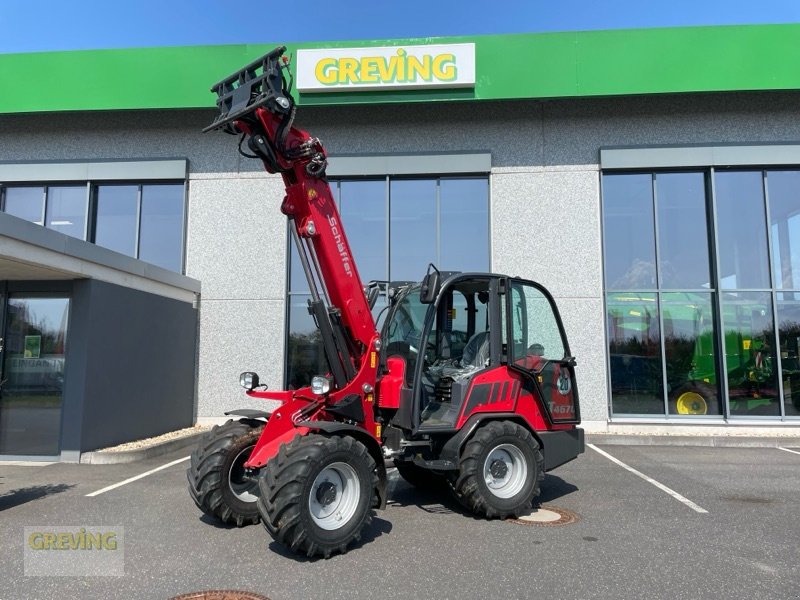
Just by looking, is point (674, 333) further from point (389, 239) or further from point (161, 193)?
point (161, 193)

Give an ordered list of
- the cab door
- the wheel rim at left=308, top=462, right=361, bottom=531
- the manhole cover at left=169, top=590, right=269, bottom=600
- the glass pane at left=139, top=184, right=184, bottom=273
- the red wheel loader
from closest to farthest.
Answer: the manhole cover at left=169, top=590, right=269, bottom=600
the wheel rim at left=308, top=462, right=361, bottom=531
the red wheel loader
the cab door
the glass pane at left=139, top=184, right=184, bottom=273

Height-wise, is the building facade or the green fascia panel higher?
the green fascia panel

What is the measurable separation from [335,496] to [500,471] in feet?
6.33

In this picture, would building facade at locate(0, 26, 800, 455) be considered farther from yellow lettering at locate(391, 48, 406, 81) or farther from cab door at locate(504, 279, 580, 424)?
cab door at locate(504, 279, 580, 424)

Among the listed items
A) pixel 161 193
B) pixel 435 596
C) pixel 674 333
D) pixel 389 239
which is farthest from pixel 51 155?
pixel 674 333

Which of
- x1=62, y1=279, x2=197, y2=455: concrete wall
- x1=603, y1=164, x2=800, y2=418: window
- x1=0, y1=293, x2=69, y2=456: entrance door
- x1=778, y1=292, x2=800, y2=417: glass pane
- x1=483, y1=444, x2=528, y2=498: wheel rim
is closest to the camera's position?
x1=483, y1=444, x2=528, y2=498: wheel rim

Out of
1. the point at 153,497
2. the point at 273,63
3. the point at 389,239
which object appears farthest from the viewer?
the point at 389,239

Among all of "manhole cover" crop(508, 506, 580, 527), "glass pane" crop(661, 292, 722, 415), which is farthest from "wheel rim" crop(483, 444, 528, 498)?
"glass pane" crop(661, 292, 722, 415)

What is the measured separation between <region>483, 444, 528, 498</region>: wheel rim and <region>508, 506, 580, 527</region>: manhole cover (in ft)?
0.93

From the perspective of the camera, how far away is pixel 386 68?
11.8 m

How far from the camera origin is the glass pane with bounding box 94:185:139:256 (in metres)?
12.9

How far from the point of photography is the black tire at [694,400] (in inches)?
465

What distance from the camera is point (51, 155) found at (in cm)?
1295

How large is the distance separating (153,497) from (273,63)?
16.5ft
